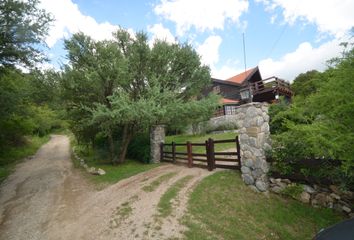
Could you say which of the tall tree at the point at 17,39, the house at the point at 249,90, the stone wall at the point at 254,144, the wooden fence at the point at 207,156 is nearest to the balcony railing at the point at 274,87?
the house at the point at 249,90

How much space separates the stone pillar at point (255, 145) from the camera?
718cm

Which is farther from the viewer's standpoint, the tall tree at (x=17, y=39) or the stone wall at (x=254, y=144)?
the tall tree at (x=17, y=39)

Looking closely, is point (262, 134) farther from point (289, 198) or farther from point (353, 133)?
point (353, 133)

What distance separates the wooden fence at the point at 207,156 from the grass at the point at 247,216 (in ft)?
5.15

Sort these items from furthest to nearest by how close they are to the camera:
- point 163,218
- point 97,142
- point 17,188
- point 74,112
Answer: point 97,142 < point 74,112 < point 17,188 < point 163,218

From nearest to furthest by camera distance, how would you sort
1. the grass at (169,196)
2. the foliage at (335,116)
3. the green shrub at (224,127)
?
the foliage at (335,116) → the grass at (169,196) → the green shrub at (224,127)

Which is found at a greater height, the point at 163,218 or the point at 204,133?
the point at 204,133

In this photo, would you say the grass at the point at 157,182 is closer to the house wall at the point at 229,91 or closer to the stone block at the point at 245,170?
the stone block at the point at 245,170

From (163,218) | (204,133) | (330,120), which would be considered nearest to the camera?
(330,120)

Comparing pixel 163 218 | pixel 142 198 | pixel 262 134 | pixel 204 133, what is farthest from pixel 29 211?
pixel 204 133

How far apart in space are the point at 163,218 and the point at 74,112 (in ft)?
31.9

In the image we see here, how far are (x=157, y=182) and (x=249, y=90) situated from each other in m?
9.86

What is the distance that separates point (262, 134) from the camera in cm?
732

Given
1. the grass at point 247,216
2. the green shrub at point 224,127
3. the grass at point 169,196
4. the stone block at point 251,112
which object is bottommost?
the grass at point 247,216
